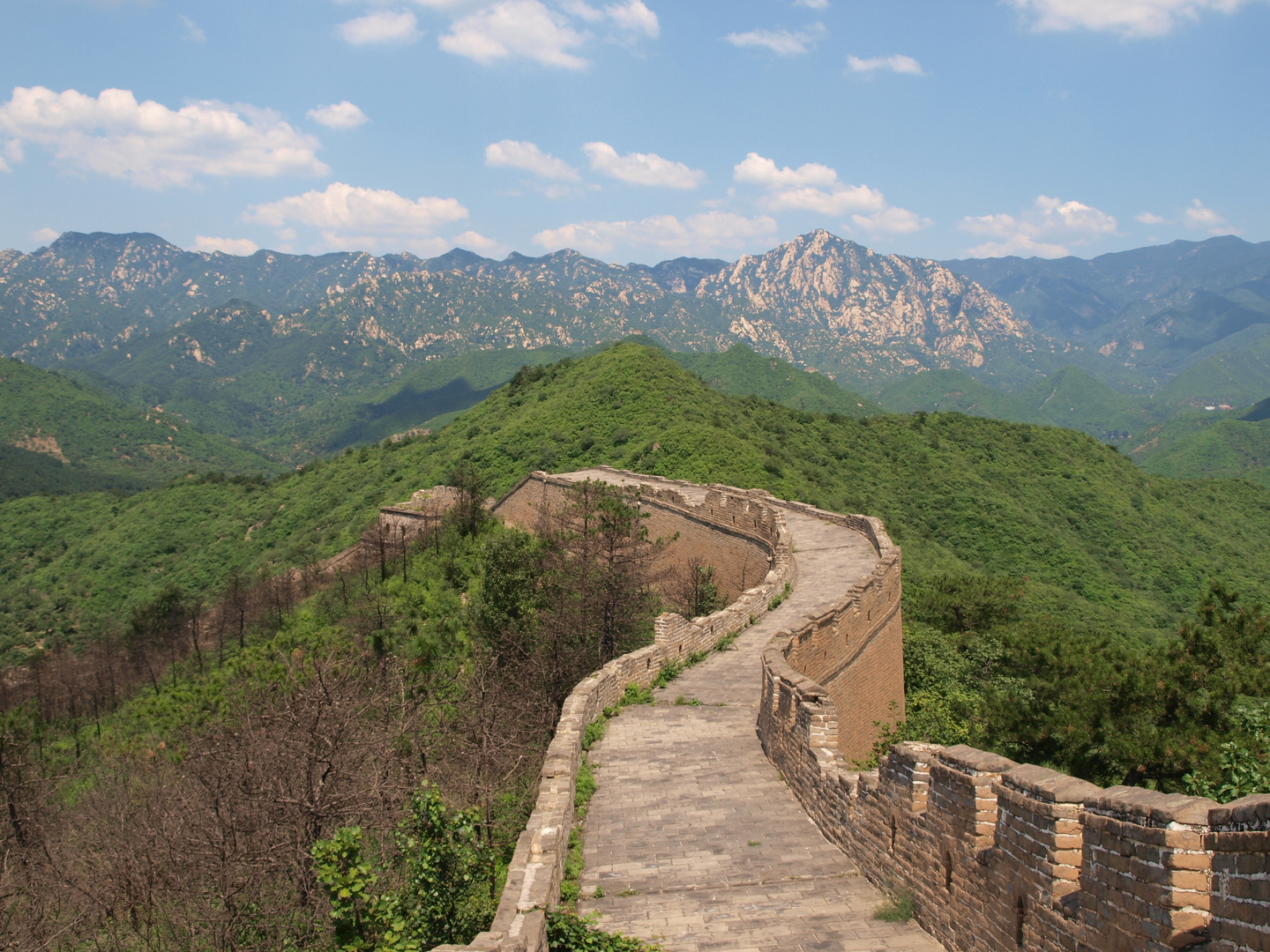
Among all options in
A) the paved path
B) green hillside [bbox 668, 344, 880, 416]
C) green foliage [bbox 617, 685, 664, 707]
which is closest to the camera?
the paved path

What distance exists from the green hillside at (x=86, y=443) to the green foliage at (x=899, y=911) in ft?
388

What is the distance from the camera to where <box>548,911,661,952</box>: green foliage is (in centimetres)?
520

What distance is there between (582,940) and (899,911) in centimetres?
221

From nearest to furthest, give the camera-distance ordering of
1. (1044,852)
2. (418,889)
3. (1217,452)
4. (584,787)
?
(1044,852) < (418,889) < (584,787) < (1217,452)

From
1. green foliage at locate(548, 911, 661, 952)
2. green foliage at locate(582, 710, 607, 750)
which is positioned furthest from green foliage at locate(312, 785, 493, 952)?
green foliage at locate(582, 710, 607, 750)

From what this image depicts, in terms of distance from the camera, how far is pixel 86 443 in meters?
123

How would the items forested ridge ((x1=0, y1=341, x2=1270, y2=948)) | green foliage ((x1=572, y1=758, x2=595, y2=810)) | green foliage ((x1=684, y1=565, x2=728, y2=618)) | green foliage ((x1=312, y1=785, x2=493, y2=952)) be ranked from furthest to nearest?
green foliage ((x1=684, y1=565, x2=728, y2=618)), forested ridge ((x1=0, y1=341, x2=1270, y2=948)), green foliage ((x1=572, y1=758, x2=595, y2=810)), green foliage ((x1=312, y1=785, x2=493, y2=952))

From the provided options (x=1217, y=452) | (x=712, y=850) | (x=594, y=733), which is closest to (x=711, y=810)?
(x=712, y=850)

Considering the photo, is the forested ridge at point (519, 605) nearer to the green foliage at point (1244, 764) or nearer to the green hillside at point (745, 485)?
the green foliage at point (1244, 764)

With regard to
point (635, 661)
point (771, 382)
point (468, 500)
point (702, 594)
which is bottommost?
point (702, 594)

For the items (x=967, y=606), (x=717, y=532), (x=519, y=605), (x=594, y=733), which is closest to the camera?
(x=594, y=733)

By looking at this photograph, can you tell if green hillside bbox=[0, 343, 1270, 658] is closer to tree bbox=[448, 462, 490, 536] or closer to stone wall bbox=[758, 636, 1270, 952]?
tree bbox=[448, 462, 490, 536]

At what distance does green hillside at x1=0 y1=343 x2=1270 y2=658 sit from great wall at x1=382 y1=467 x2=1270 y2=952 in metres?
20.6

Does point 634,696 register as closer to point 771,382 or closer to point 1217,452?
point 771,382
